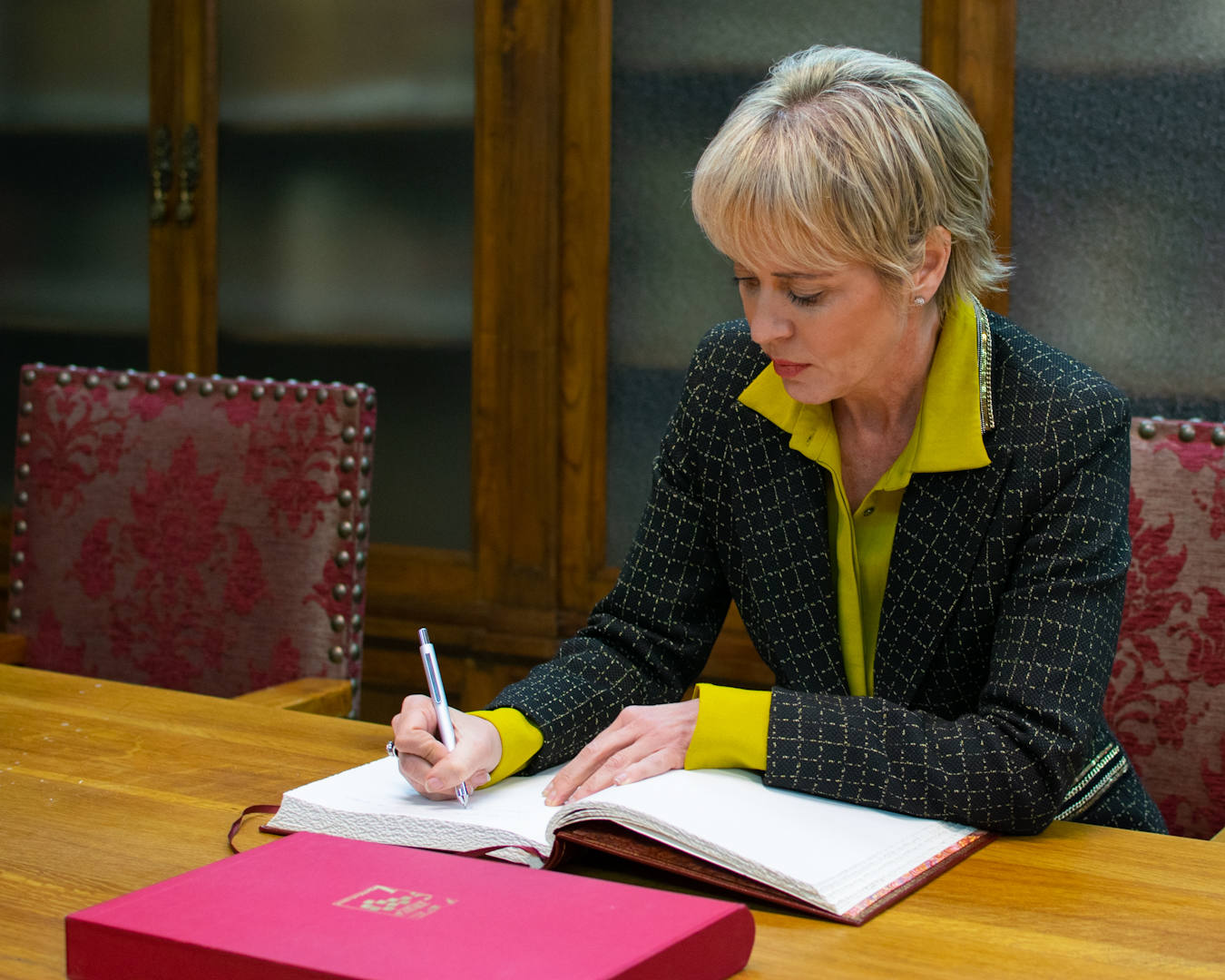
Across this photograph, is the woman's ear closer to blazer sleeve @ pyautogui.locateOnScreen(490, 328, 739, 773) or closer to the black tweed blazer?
the black tweed blazer

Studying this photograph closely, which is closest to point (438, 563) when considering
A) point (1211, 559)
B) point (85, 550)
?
point (85, 550)

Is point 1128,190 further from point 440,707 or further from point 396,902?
point 396,902

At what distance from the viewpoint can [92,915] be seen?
2.74ft

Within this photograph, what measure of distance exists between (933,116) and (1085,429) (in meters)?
0.29

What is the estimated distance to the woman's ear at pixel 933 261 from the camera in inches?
50.5

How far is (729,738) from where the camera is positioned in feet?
3.72

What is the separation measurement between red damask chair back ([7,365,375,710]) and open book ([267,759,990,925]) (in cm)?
73

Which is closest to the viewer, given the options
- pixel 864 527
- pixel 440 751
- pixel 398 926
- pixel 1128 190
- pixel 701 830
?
pixel 398 926

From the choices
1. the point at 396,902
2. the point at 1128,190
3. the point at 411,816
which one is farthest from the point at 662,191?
the point at 396,902

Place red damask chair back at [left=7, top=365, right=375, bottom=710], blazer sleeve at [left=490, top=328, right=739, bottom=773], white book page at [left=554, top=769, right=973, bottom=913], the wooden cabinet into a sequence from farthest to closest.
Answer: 1. the wooden cabinet
2. red damask chair back at [left=7, top=365, right=375, bottom=710]
3. blazer sleeve at [left=490, top=328, right=739, bottom=773]
4. white book page at [left=554, top=769, right=973, bottom=913]

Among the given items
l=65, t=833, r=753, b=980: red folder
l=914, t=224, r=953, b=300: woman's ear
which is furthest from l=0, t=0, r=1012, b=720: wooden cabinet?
l=65, t=833, r=753, b=980: red folder

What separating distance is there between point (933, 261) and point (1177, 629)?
0.46 meters

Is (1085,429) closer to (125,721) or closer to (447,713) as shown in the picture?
(447,713)

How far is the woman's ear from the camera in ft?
4.21
